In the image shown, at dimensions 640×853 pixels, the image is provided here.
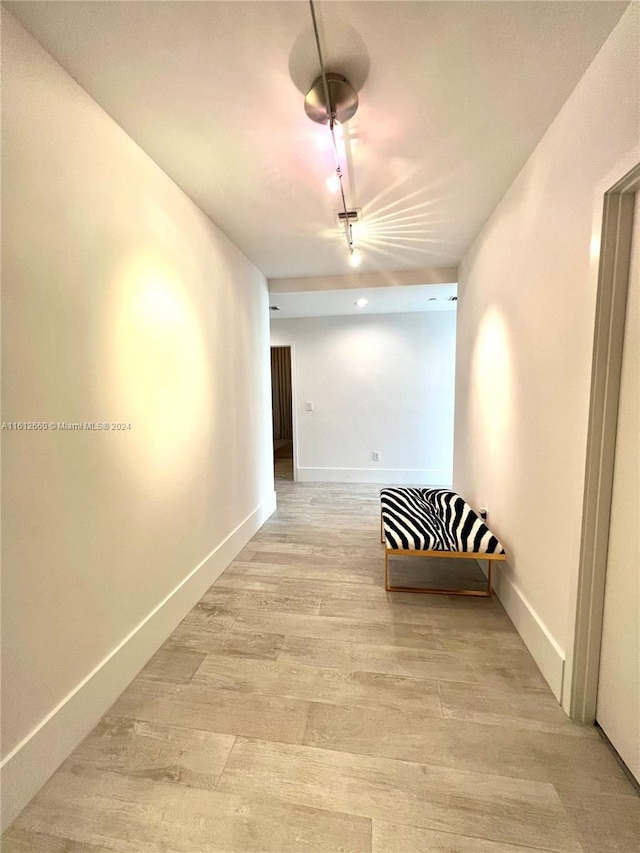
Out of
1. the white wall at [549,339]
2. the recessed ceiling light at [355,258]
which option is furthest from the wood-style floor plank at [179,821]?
the recessed ceiling light at [355,258]

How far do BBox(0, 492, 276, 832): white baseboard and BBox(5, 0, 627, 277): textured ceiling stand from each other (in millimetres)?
2351

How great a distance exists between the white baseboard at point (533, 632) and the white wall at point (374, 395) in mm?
2814

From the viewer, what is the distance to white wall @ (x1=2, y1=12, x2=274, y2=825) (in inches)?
43.4

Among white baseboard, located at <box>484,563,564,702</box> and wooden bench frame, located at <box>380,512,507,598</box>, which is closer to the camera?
white baseboard, located at <box>484,563,564,702</box>

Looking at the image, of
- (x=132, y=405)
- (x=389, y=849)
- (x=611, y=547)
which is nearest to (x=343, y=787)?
(x=389, y=849)

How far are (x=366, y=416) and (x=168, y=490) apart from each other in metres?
3.52

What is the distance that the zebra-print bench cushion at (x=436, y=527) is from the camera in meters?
2.12

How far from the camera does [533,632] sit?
1.70 metres

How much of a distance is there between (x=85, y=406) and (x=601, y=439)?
6.62 ft

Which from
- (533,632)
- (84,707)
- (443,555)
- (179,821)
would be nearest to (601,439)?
(533,632)

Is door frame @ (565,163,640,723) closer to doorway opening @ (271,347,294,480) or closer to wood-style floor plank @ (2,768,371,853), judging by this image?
wood-style floor plank @ (2,768,371,853)

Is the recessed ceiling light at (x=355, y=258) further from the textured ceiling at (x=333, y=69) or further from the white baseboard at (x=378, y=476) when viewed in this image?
the white baseboard at (x=378, y=476)

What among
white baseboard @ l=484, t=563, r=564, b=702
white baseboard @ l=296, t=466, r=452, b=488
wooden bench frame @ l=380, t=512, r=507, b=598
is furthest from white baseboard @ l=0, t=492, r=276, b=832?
white baseboard @ l=296, t=466, r=452, b=488

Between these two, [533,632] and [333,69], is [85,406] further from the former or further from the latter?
[533,632]
